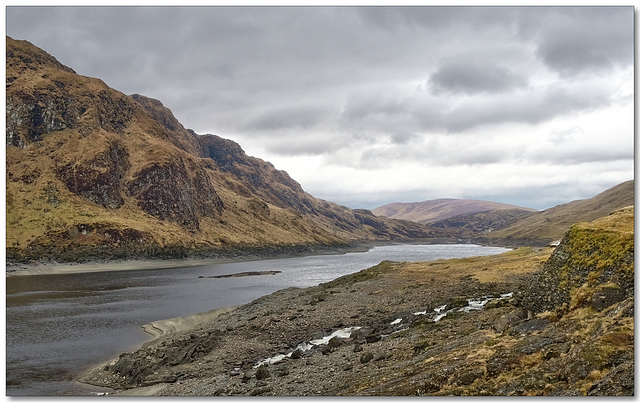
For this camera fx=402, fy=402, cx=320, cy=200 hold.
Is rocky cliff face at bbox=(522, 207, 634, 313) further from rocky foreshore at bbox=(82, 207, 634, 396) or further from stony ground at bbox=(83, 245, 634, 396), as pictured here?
stony ground at bbox=(83, 245, 634, 396)

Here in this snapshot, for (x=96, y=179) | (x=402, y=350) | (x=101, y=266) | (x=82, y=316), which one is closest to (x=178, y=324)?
(x=82, y=316)

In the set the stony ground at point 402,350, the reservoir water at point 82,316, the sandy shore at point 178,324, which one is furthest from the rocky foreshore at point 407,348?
the reservoir water at point 82,316

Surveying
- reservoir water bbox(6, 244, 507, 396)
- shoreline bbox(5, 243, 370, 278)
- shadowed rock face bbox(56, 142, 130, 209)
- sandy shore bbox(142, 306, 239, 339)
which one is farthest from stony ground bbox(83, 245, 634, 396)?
shadowed rock face bbox(56, 142, 130, 209)

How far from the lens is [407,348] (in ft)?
72.1

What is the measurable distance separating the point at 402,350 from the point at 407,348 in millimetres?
310

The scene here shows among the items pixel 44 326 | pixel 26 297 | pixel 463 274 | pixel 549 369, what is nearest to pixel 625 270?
pixel 549 369

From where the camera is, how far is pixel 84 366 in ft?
102

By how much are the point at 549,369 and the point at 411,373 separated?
17.3 ft

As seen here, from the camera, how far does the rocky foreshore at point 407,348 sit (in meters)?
12.1

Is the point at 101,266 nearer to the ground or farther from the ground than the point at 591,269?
nearer to the ground

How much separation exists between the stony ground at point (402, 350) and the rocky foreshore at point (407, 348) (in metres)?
0.06

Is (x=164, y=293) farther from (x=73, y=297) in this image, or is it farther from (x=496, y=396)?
(x=496, y=396)

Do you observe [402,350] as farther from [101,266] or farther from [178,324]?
[101,266]

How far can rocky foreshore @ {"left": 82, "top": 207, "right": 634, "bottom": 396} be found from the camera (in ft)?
39.8
